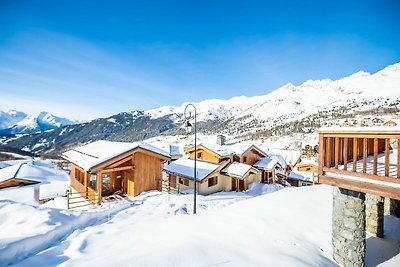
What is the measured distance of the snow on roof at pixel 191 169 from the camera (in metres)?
24.2

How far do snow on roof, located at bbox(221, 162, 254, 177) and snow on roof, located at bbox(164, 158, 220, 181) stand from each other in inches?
61.5

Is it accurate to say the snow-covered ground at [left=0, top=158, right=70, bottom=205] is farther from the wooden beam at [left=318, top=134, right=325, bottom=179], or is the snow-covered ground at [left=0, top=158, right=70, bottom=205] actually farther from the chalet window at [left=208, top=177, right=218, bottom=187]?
the wooden beam at [left=318, top=134, right=325, bottom=179]

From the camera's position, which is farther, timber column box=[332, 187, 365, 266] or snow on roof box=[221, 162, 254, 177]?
snow on roof box=[221, 162, 254, 177]

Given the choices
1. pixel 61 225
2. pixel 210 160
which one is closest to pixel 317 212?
pixel 61 225

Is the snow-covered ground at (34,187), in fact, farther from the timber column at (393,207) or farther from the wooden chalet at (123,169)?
the timber column at (393,207)

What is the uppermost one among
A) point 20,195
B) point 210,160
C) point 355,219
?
point 355,219

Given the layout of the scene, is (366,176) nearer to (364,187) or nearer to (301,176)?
(364,187)

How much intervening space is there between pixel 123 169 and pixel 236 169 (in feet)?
50.1

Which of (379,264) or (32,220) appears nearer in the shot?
(379,264)

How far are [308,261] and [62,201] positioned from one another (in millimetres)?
17394

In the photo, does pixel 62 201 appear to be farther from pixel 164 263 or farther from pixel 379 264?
pixel 379 264

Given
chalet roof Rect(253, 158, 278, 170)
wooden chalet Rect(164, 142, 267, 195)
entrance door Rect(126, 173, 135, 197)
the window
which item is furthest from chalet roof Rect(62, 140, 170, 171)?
chalet roof Rect(253, 158, 278, 170)

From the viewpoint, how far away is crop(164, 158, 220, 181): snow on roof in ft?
79.5

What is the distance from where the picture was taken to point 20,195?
67.4ft
